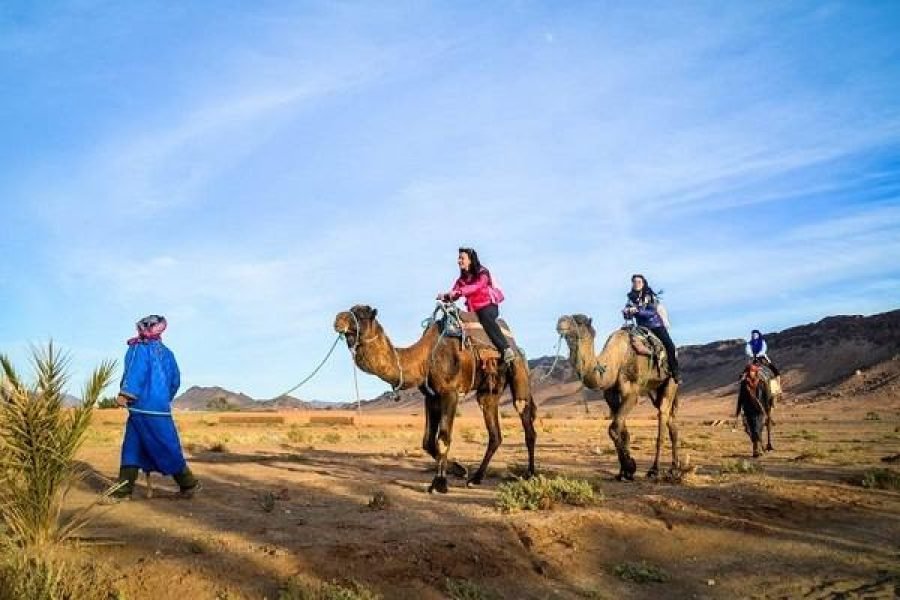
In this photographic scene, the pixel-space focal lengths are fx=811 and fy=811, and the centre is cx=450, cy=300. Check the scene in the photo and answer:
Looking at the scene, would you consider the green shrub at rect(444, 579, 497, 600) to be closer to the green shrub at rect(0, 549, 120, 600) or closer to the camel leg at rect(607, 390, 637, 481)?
the green shrub at rect(0, 549, 120, 600)

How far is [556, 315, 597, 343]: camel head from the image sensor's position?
13.2 meters

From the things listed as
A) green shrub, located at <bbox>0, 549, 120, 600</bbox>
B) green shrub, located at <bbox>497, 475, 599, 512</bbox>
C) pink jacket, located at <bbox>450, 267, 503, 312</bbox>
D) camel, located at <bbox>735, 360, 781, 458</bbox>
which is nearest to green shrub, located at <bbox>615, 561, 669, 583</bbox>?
green shrub, located at <bbox>497, 475, 599, 512</bbox>

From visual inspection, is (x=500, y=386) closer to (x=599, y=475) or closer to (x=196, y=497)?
(x=599, y=475)

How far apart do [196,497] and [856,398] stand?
182 ft

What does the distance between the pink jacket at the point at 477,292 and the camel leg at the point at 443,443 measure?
1.70 m

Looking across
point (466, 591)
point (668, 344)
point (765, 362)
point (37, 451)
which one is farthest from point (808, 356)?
point (37, 451)

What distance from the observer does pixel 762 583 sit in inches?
306

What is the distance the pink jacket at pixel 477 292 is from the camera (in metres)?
12.6

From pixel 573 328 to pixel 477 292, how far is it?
5.89ft

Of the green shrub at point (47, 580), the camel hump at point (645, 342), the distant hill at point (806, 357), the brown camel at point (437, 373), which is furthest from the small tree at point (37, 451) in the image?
the distant hill at point (806, 357)

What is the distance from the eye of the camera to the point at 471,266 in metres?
12.7

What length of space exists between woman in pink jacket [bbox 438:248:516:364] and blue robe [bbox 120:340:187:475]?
170 inches

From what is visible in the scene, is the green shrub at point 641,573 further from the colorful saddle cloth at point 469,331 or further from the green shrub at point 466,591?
the colorful saddle cloth at point 469,331

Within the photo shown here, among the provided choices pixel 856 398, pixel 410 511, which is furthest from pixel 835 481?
pixel 856 398
